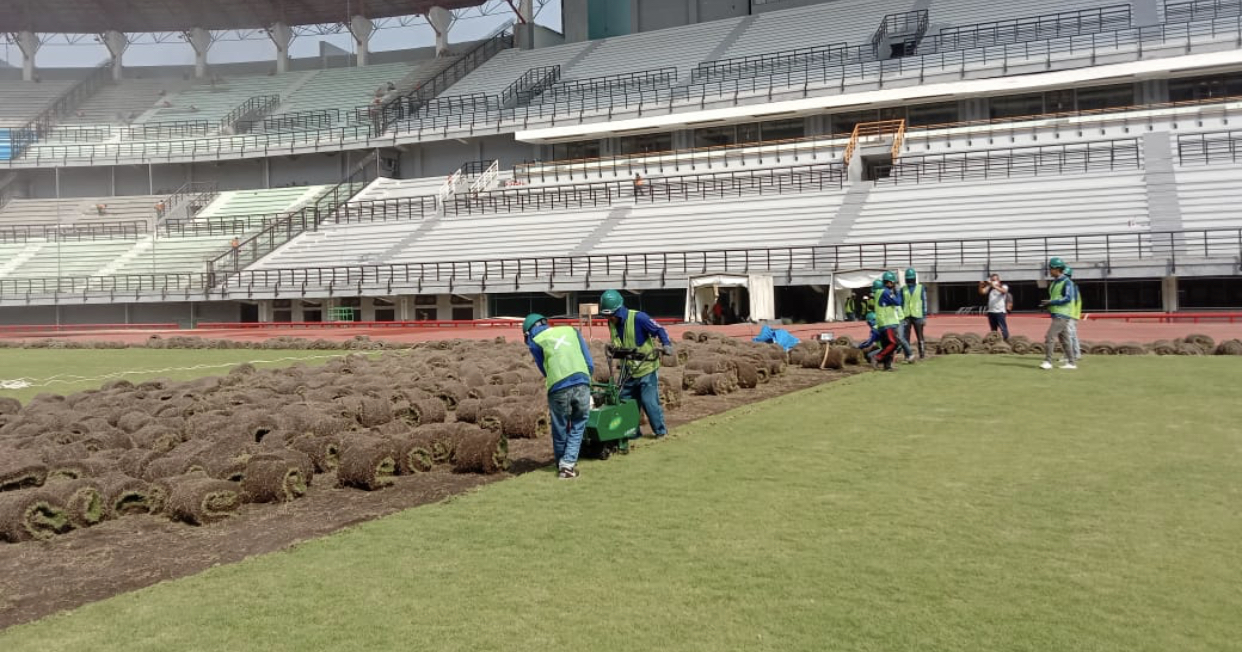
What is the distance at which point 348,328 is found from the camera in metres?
37.8

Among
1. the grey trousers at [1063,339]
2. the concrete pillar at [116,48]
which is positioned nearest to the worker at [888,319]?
the grey trousers at [1063,339]

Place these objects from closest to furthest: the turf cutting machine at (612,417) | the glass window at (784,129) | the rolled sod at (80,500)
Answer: the rolled sod at (80,500), the turf cutting machine at (612,417), the glass window at (784,129)

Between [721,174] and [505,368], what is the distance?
3037 centimetres

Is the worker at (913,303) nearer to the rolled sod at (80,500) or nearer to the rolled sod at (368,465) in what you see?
the rolled sod at (368,465)

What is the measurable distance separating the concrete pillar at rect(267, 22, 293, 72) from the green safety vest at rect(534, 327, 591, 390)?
225 feet

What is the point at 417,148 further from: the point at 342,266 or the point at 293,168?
the point at 342,266

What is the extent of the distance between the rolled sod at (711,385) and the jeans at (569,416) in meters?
5.82

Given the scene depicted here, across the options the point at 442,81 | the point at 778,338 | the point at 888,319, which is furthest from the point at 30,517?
the point at 442,81

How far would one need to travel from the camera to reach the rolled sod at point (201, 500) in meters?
7.48

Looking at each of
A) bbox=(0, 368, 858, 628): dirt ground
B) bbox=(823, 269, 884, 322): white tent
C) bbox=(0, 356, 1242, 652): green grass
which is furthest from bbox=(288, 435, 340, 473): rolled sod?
bbox=(823, 269, 884, 322): white tent

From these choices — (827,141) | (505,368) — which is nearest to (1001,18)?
(827,141)

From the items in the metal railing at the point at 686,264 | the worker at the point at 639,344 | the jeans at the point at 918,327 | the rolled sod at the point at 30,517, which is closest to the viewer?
the rolled sod at the point at 30,517

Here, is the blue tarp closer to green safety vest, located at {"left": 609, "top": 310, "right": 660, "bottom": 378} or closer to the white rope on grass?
green safety vest, located at {"left": 609, "top": 310, "right": 660, "bottom": 378}

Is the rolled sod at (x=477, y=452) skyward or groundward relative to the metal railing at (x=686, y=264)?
groundward
